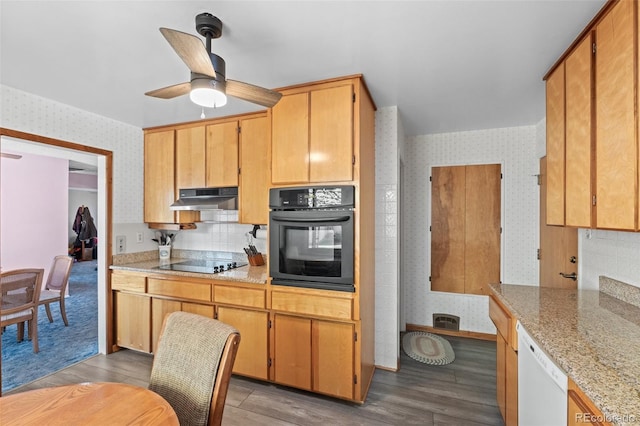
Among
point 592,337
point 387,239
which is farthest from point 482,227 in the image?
point 592,337

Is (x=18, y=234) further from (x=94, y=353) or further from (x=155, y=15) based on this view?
(x=155, y=15)

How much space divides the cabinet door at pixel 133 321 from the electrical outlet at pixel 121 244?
1.51ft

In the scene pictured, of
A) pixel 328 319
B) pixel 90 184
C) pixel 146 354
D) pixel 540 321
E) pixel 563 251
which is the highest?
pixel 90 184

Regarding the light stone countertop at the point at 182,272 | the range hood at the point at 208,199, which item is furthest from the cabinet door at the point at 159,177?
the light stone countertop at the point at 182,272

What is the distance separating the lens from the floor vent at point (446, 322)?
3371mm

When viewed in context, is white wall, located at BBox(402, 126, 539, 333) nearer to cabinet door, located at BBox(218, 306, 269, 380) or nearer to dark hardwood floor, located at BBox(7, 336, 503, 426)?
dark hardwood floor, located at BBox(7, 336, 503, 426)

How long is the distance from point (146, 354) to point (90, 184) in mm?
6714

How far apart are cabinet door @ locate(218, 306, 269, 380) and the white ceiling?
188cm

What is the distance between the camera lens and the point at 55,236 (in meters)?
5.27

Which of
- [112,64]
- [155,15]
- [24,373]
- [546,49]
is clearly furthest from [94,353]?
[546,49]

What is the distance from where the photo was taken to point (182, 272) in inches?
103

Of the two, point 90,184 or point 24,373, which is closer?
point 24,373

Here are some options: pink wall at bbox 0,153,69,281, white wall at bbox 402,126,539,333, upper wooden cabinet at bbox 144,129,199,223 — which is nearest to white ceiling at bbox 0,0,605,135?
upper wooden cabinet at bbox 144,129,199,223

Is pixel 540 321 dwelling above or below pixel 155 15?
below
